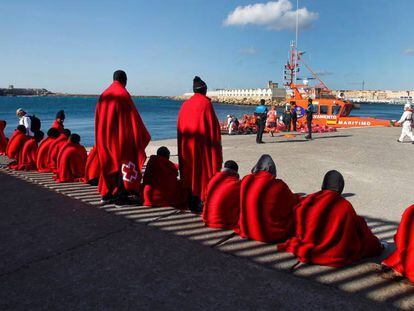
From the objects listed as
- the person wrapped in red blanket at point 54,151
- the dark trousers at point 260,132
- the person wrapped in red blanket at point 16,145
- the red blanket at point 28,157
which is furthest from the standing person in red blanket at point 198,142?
the dark trousers at point 260,132

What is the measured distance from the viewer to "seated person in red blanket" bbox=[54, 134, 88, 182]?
257 inches

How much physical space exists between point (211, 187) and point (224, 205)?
0.95 feet

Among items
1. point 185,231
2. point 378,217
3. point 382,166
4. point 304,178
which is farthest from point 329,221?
point 382,166

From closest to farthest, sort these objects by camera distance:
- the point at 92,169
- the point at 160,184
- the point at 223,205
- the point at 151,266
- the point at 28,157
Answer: the point at 151,266 → the point at 223,205 → the point at 160,184 → the point at 92,169 → the point at 28,157

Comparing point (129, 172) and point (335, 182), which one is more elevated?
point (335, 182)

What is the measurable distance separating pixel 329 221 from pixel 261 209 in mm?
720

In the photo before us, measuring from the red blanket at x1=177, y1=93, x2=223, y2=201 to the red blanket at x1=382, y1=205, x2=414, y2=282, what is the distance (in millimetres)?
2458

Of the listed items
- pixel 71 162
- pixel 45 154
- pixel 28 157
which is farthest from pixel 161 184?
pixel 28 157

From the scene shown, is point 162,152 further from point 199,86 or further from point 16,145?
point 16,145

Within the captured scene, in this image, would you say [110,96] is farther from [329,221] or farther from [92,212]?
[329,221]

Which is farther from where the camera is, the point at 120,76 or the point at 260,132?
the point at 260,132

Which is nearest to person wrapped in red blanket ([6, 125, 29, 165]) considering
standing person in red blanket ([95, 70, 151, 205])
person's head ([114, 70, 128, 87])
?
standing person in red blanket ([95, 70, 151, 205])

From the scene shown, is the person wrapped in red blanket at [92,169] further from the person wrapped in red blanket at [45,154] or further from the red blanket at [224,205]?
the red blanket at [224,205]

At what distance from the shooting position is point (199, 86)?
4.92 m
